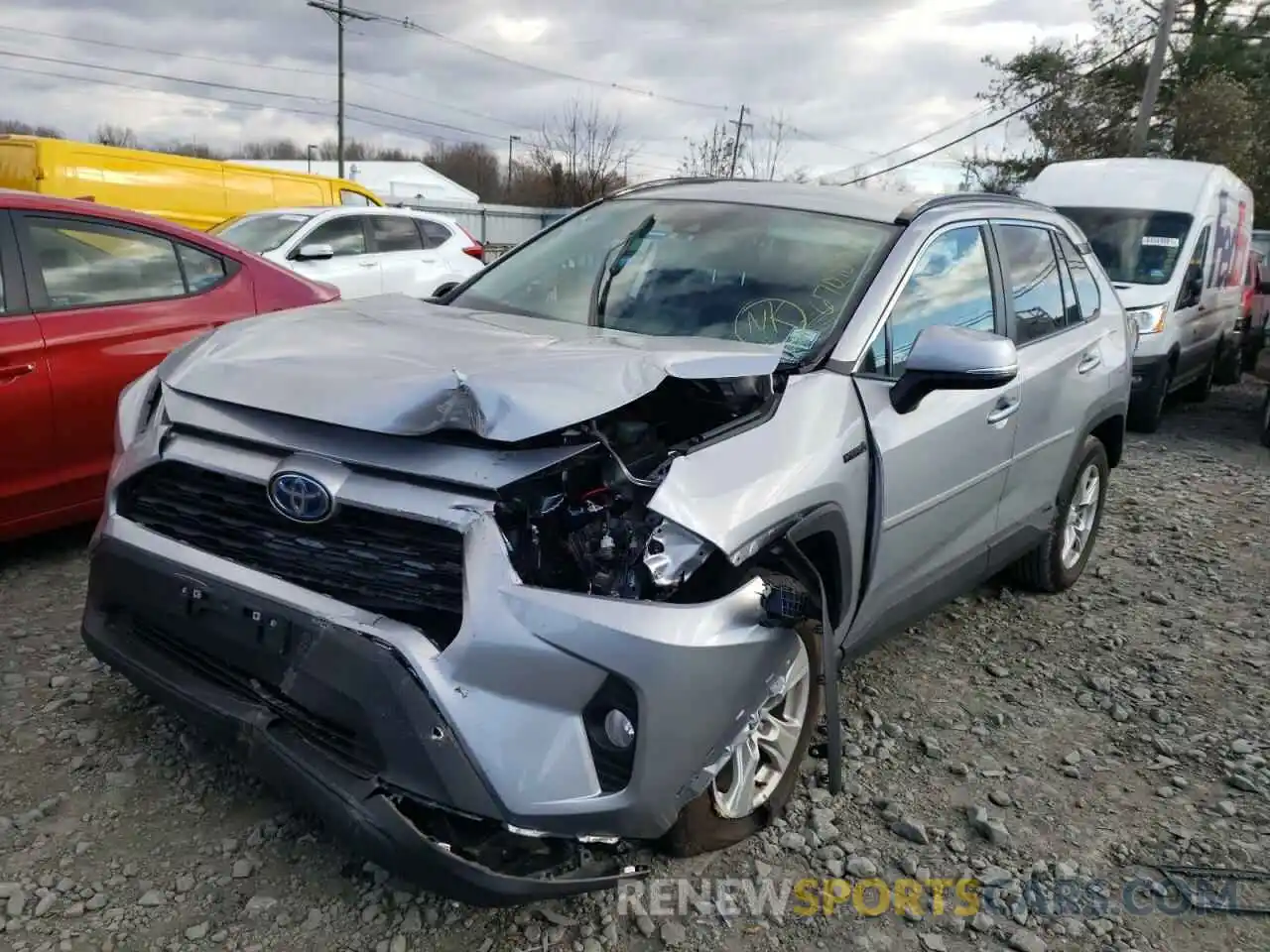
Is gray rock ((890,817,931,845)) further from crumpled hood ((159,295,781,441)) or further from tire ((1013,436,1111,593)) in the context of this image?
tire ((1013,436,1111,593))

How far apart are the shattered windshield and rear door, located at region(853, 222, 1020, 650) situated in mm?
214

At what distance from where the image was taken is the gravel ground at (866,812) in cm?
231

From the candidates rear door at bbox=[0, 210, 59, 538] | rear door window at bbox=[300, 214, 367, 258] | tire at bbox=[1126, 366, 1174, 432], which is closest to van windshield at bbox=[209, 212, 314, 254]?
rear door window at bbox=[300, 214, 367, 258]

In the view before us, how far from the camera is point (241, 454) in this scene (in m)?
2.34

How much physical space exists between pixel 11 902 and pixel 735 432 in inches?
78.8

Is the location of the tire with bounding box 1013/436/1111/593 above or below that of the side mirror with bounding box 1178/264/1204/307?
below

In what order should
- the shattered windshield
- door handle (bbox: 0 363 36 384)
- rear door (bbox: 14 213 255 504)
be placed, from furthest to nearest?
rear door (bbox: 14 213 255 504)
door handle (bbox: 0 363 36 384)
the shattered windshield

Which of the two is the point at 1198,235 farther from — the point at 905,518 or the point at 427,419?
the point at 427,419

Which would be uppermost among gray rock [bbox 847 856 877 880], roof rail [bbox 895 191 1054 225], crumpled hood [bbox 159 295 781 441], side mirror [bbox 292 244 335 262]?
roof rail [bbox 895 191 1054 225]

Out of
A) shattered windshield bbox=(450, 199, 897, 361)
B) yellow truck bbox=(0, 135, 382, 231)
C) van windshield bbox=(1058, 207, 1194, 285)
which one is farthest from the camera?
yellow truck bbox=(0, 135, 382, 231)

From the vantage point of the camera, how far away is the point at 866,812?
9.49 ft

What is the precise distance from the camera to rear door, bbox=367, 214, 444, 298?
10.6 meters

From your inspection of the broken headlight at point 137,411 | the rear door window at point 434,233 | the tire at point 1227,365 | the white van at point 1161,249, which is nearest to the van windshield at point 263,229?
the rear door window at point 434,233

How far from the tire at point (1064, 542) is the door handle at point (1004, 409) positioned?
0.87 metres
